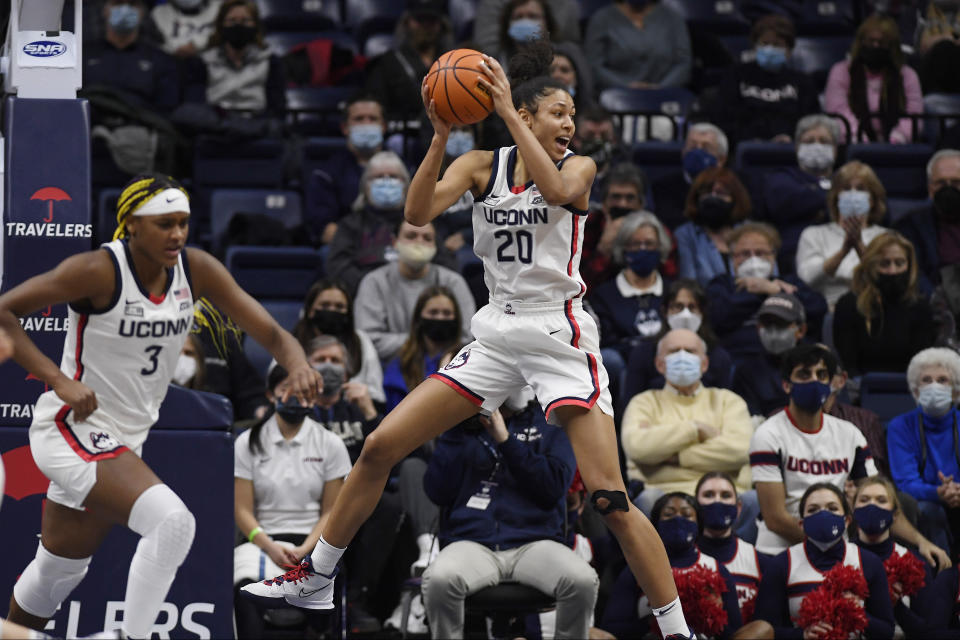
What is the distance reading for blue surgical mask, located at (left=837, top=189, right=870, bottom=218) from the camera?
11273 mm

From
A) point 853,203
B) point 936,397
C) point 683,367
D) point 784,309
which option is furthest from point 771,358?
point 853,203

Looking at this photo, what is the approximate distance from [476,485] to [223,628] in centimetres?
159

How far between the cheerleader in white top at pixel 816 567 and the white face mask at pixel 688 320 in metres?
1.72

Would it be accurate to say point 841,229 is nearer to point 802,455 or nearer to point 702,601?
point 802,455

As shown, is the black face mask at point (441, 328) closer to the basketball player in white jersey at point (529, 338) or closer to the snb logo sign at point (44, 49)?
the snb logo sign at point (44, 49)

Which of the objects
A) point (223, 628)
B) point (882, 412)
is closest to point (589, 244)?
point (882, 412)

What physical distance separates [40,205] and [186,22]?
6.58 meters

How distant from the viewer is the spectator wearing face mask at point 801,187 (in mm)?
11875

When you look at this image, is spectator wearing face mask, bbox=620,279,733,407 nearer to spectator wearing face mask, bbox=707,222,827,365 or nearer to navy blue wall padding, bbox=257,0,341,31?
spectator wearing face mask, bbox=707,222,827,365

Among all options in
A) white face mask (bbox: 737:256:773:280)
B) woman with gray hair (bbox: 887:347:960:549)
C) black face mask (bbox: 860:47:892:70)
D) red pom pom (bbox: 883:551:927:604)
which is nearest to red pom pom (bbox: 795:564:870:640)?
red pom pom (bbox: 883:551:927:604)

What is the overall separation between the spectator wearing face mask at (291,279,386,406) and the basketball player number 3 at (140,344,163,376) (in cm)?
342

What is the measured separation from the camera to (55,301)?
6074mm

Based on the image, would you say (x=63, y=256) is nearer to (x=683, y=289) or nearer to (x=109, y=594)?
(x=109, y=594)

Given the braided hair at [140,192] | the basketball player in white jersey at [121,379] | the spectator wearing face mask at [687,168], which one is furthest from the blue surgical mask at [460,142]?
the braided hair at [140,192]
